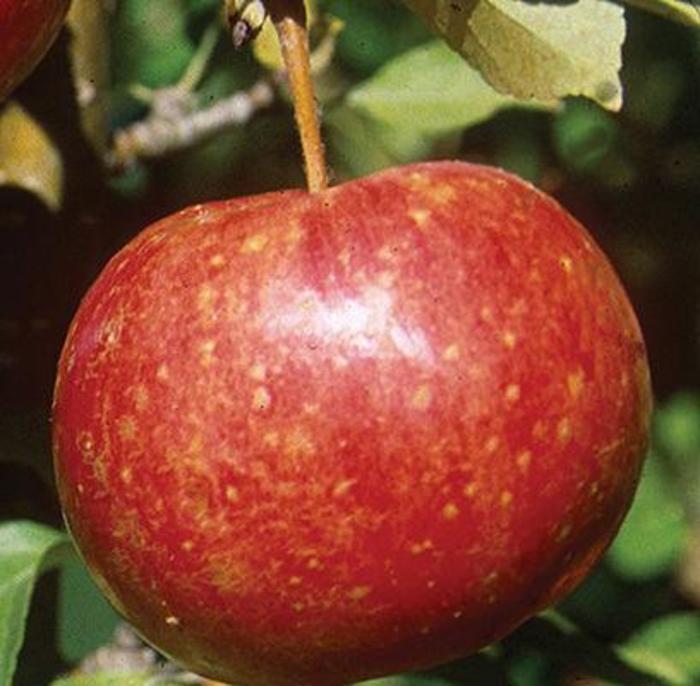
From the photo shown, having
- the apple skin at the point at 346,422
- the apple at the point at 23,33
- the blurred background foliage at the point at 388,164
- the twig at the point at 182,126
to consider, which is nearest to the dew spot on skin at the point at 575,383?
the apple skin at the point at 346,422

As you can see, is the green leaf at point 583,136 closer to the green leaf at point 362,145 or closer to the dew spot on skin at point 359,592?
the green leaf at point 362,145

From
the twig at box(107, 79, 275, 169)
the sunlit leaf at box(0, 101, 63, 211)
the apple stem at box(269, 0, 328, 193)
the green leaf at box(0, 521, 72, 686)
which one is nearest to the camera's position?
the apple stem at box(269, 0, 328, 193)

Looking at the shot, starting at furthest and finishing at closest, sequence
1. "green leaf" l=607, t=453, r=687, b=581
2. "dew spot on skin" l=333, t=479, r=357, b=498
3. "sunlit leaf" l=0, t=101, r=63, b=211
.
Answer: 1. "green leaf" l=607, t=453, r=687, b=581
2. "sunlit leaf" l=0, t=101, r=63, b=211
3. "dew spot on skin" l=333, t=479, r=357, b=498

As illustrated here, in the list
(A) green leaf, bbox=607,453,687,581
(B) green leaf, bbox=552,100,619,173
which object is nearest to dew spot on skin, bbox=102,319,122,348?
(A) green leaf, bbox=607,453,687,581

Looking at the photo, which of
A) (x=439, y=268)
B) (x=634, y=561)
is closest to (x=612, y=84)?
(x=439, y=268)

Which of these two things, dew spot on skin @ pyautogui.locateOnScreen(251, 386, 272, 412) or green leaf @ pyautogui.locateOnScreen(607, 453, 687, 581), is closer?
dew spot on skin @ pyautogui.locateOnScreen(251, 386, 272, 412)

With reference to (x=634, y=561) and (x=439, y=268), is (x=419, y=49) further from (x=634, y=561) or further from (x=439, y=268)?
(x=439, y=268)

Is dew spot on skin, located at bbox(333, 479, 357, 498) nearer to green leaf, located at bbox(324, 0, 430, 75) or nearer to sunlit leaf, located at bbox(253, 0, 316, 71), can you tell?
sunlit leaf, located at bbox(253, 0, 316, 71)
